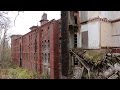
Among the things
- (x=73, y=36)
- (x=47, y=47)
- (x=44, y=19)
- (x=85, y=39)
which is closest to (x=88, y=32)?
(x=85, y=39)

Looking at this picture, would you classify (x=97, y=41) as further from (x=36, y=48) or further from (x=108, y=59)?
(x=36, y=48)

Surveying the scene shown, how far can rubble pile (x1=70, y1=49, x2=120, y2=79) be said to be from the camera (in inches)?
521

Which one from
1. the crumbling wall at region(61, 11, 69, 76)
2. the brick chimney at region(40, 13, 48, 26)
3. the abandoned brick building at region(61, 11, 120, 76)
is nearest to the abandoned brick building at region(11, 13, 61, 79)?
the brick chimney at region(40, 13, 48, 26)

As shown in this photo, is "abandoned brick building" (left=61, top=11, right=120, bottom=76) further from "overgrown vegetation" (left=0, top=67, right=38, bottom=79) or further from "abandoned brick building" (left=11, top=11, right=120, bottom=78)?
"overgrown vegetation" (left=0, top=67, right=38, bottom=79)

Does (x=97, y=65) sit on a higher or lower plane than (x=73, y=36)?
lower

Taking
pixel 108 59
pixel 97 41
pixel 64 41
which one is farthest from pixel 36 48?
pixel 108 59

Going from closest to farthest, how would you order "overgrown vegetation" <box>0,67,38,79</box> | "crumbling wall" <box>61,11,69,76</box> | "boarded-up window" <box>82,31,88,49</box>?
1. "crumbling wall" <box>61,11,69,76</box>
2. "boarded-up window" <box>82,31,88,49</box>
3. "overgrown vegetation" <box>0,67,38,79</box>

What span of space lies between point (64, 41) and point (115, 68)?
20.2ft

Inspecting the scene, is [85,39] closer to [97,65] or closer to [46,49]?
[97,65]

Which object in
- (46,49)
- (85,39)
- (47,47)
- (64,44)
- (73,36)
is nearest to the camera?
(85,39)

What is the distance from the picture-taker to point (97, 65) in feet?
46.8

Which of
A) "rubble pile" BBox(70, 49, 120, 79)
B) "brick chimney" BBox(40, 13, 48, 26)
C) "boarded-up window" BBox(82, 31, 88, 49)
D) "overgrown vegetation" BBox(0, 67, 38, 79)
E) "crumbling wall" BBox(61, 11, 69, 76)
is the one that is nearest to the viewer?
"rubble pile" BBox(70, 49, 120, 79)

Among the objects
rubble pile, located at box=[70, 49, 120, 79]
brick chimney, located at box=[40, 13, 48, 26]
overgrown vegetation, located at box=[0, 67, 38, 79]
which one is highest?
brick chimney, located at box=[40, 13, 48, 26]

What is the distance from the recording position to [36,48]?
23953 mm
